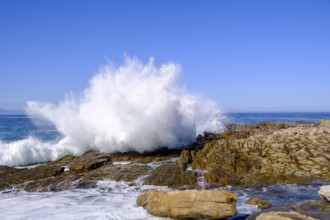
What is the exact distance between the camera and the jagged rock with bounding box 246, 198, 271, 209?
8.78 meters

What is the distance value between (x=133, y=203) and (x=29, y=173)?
502 cm

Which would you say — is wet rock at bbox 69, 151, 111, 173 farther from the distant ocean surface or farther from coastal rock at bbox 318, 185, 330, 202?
the distant ocean surface

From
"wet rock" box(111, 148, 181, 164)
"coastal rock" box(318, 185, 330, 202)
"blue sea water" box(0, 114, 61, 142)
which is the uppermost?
"blue sea water" box(0, 114, 61, 142)

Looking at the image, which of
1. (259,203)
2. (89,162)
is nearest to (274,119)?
(89,162)

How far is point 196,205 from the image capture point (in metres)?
7.90

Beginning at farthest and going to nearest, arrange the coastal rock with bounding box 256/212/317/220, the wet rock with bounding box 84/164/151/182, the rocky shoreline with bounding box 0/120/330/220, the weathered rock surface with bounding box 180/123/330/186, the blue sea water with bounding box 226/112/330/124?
the blue sea water with bounding box 226/112/330/124 → the wet rock with bounding box 84/164/151/182 → the weathered rock surface with bounding box 180/123/330/186 → the rocky shoreline with bounding box 0/120/330/220 → the coastal rock with bounding box 256/212/317/220

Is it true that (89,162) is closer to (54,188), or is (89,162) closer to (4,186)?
(54,188)

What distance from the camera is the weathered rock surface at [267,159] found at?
11649mm

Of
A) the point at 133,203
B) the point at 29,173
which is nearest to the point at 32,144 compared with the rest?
the point at 29,173

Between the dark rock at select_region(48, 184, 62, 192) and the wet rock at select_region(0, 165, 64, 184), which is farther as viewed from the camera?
the wet rock at select_region(0, 165, 64, 184)

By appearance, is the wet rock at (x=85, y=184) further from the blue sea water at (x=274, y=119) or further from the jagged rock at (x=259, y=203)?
the blue sea water at (x=274, y=119)

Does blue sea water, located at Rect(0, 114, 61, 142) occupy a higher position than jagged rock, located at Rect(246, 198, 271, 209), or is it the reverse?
blue sea water, located at Rect(0, 114, 61, 142)

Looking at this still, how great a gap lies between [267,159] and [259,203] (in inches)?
165

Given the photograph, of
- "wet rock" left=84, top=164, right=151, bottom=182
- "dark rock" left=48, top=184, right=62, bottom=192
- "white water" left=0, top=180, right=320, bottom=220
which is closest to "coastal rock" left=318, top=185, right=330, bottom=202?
"white water" left=0, top=180, right=320, bottom=220
